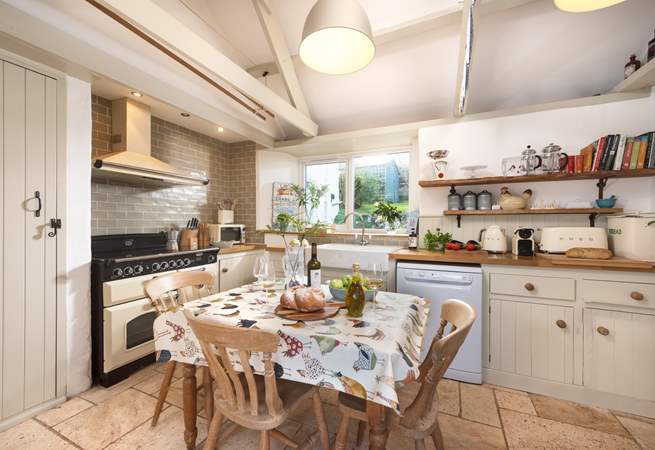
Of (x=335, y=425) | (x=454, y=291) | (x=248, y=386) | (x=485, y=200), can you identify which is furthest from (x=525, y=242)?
(x=248, y=386)

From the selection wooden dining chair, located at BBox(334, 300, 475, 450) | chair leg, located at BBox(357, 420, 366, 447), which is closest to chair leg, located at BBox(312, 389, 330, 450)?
wooden dining chair, located at BBox(334, 300, 475, 450)

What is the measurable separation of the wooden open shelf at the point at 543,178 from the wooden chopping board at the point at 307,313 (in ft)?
6.02

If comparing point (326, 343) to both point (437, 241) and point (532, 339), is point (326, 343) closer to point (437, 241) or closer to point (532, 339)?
point (532, 339)

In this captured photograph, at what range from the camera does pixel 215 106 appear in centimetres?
277

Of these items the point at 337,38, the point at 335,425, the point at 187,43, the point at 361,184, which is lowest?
the point at 335,425

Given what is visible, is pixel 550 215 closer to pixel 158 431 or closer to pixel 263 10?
pixel 263 10

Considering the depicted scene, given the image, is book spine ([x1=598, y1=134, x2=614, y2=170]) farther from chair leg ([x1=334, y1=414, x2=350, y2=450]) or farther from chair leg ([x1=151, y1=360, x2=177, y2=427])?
chair leg ([x1=151, y1=360, x2=177, y2=427])

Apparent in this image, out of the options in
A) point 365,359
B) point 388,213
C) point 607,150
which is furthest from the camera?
point 388,213

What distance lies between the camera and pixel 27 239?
1.74m

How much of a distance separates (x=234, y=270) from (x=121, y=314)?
128cm

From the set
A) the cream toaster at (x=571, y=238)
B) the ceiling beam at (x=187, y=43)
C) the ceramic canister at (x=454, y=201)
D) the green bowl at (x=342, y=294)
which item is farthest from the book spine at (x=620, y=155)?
A: the ceiling beam at (x=187, y=43)

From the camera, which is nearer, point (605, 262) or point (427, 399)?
point (427, 399)

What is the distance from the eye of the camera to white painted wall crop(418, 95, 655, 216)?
224cm

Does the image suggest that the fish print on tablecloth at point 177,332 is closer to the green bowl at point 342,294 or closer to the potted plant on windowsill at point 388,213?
the green bowl at point 342,294
